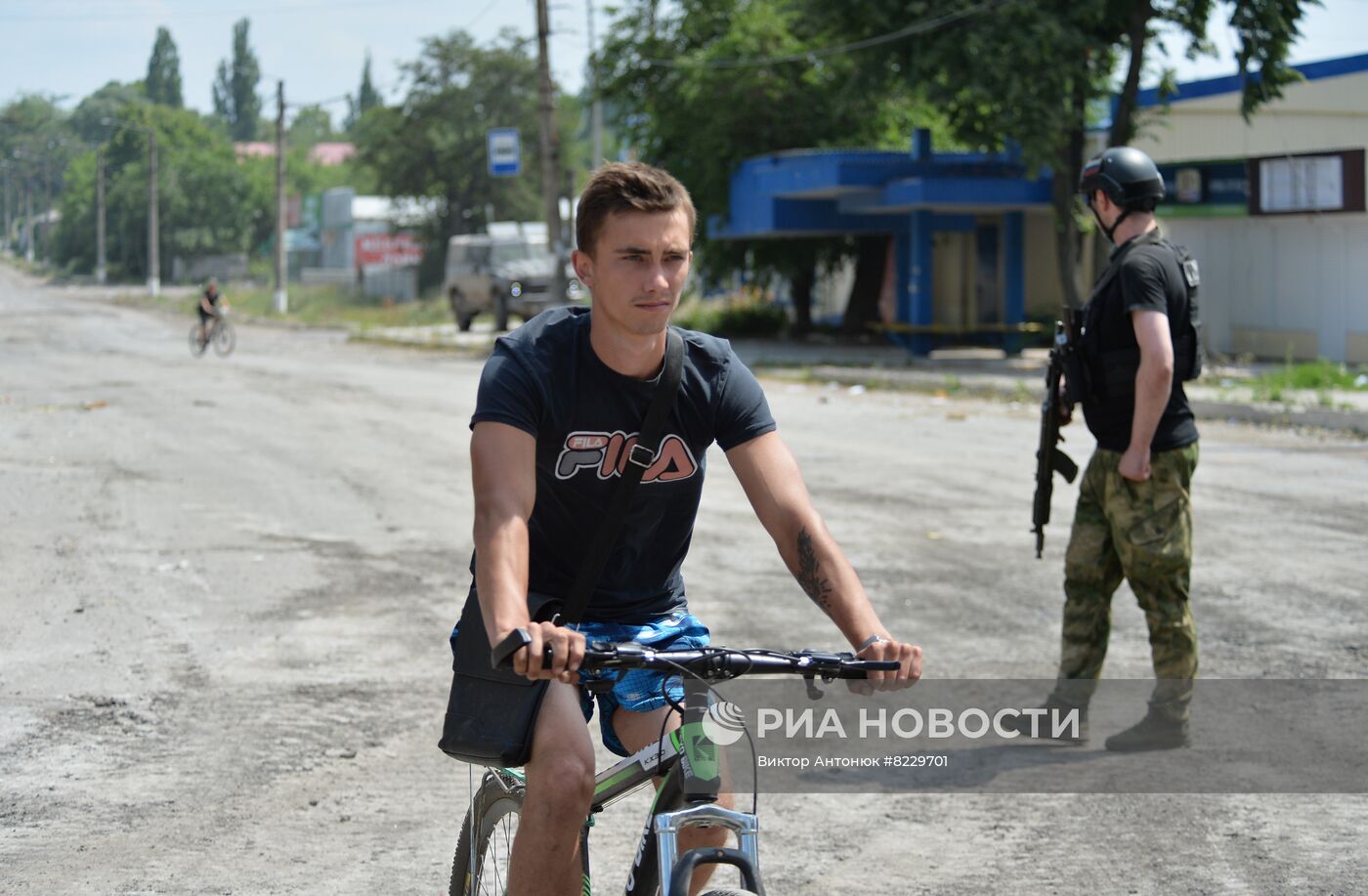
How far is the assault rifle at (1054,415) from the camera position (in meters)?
5.71

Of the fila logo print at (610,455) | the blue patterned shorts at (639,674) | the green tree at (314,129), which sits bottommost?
the blue patterned shorts at (639,674)

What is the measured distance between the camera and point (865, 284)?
3481cm

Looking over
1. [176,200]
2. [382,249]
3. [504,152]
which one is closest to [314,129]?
[176,200]

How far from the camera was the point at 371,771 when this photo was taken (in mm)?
5367

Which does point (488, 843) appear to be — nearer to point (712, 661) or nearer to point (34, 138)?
point (712, 661)

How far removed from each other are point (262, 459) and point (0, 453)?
2330 mm

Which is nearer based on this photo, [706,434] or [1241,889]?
[706,434]

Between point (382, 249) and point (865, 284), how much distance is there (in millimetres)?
48191

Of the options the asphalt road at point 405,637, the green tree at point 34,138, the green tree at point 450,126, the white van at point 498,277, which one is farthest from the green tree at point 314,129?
the asphalt road at point 405,637

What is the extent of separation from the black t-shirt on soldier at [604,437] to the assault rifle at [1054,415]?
270 centimetres

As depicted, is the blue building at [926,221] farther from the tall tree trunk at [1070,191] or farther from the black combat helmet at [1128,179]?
the black combat helmet at [1128,179]

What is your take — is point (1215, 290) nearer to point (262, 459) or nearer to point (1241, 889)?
point (262, 459)

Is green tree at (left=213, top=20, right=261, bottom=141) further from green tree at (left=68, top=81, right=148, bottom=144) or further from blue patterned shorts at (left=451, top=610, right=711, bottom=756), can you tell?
blue patterned shorts at (left=451, top=610, right=711, bottom=756)

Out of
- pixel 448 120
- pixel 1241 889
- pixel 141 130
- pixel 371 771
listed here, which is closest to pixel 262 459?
pixel 371 771
